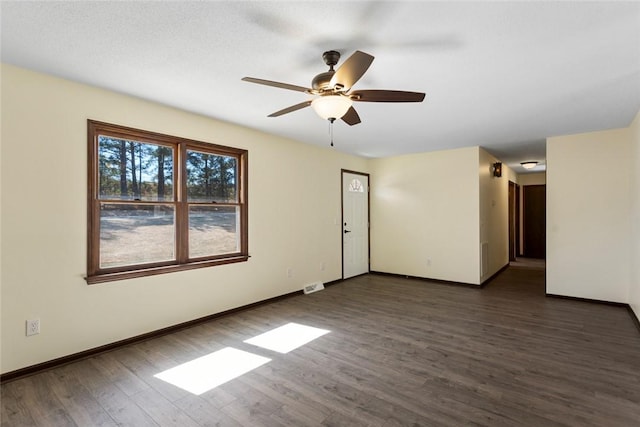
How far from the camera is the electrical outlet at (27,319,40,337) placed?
97.5 inches

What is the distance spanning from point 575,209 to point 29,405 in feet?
20.4

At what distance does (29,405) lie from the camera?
2.10 metres

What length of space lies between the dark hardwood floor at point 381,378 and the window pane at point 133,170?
1.49 metres

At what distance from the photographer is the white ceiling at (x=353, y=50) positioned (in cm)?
173

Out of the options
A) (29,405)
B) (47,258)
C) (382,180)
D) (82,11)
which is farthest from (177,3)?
(382,180)

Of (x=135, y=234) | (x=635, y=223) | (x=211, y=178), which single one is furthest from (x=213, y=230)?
(x=635, y=223)

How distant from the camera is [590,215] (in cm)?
438

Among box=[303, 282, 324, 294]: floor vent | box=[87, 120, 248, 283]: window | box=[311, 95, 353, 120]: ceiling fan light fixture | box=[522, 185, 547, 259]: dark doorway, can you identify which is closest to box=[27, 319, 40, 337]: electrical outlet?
box=[87, 120, 248, 283]: window

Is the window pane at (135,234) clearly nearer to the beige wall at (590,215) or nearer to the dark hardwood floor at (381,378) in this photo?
the dark hardwood floor at (381,378)

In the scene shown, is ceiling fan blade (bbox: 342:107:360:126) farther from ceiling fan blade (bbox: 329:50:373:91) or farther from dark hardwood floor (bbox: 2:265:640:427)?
dark hardwood floor (bbox: 2:265:640:427)

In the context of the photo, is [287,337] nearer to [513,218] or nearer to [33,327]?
[33,327]

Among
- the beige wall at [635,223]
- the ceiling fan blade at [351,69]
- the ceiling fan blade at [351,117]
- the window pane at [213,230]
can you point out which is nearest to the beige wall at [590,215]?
the beige wall at [635,223]

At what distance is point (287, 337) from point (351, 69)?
8.51 feet

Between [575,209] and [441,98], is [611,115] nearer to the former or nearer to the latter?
[575,209]
